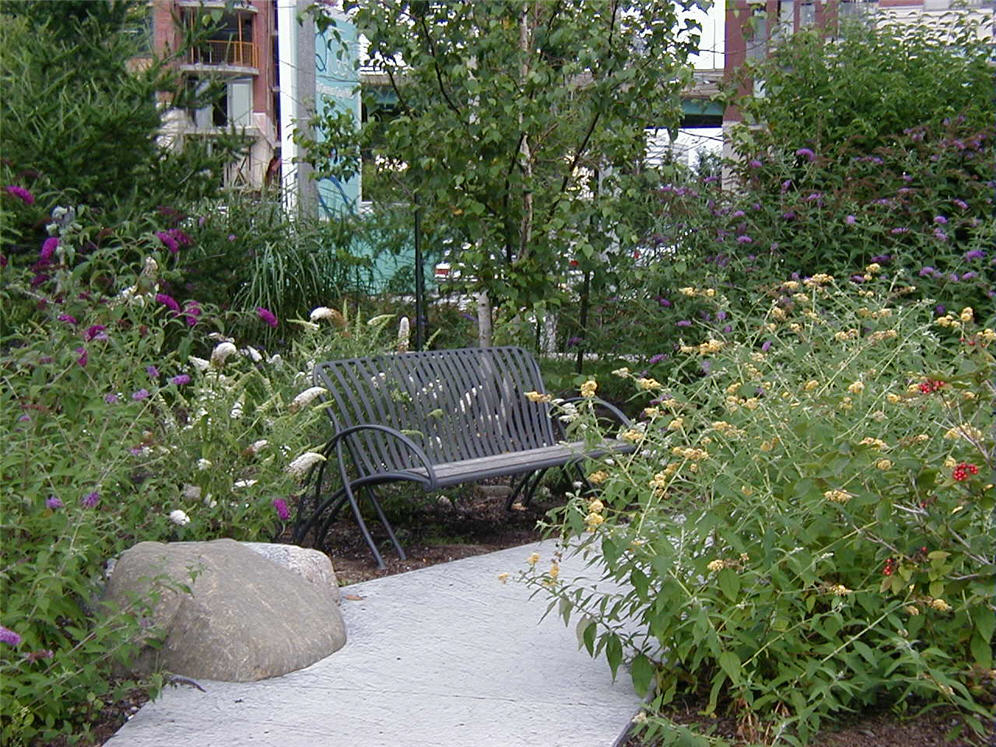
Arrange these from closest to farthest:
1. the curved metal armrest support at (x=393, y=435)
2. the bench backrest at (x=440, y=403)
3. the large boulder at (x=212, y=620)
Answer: the large boulder at (x=212, y=620), the curved metal armrest support at (x=393, y=435), the bench backrest at (x=440, y=403)

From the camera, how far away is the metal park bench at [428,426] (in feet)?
19.1

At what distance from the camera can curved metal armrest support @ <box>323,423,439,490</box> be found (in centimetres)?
554

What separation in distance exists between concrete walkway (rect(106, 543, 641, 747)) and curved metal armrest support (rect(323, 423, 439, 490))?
676 mm

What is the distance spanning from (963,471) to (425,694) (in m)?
1.87

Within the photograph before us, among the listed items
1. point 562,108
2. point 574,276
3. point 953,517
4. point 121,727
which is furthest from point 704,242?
point 121,727

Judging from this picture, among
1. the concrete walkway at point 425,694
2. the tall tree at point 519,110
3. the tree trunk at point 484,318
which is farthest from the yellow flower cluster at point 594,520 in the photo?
the tree trunk at point 484,318

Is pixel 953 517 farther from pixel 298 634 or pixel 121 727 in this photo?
pixel 121 727

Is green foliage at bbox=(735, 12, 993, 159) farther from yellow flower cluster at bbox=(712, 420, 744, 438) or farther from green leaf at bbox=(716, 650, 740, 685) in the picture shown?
green leaf at bbox=(716, 650, 740, 685)

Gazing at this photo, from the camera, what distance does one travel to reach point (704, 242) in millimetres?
9375

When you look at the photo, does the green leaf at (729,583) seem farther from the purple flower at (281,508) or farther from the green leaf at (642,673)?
the purple flower at (281,508)

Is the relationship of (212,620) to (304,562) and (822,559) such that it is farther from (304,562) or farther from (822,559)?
(822,559)

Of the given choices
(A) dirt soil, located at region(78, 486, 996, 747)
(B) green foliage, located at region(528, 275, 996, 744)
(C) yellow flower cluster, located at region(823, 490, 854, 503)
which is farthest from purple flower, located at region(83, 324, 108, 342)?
(C) yellow flower cluster, located at region(823, 490, 854, 503)

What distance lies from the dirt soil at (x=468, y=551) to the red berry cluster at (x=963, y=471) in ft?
2.62

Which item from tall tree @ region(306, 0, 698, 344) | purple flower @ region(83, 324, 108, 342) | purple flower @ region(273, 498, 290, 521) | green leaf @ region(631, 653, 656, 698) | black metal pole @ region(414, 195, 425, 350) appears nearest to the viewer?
green leaf @ region(631, 653, 656, 698)
